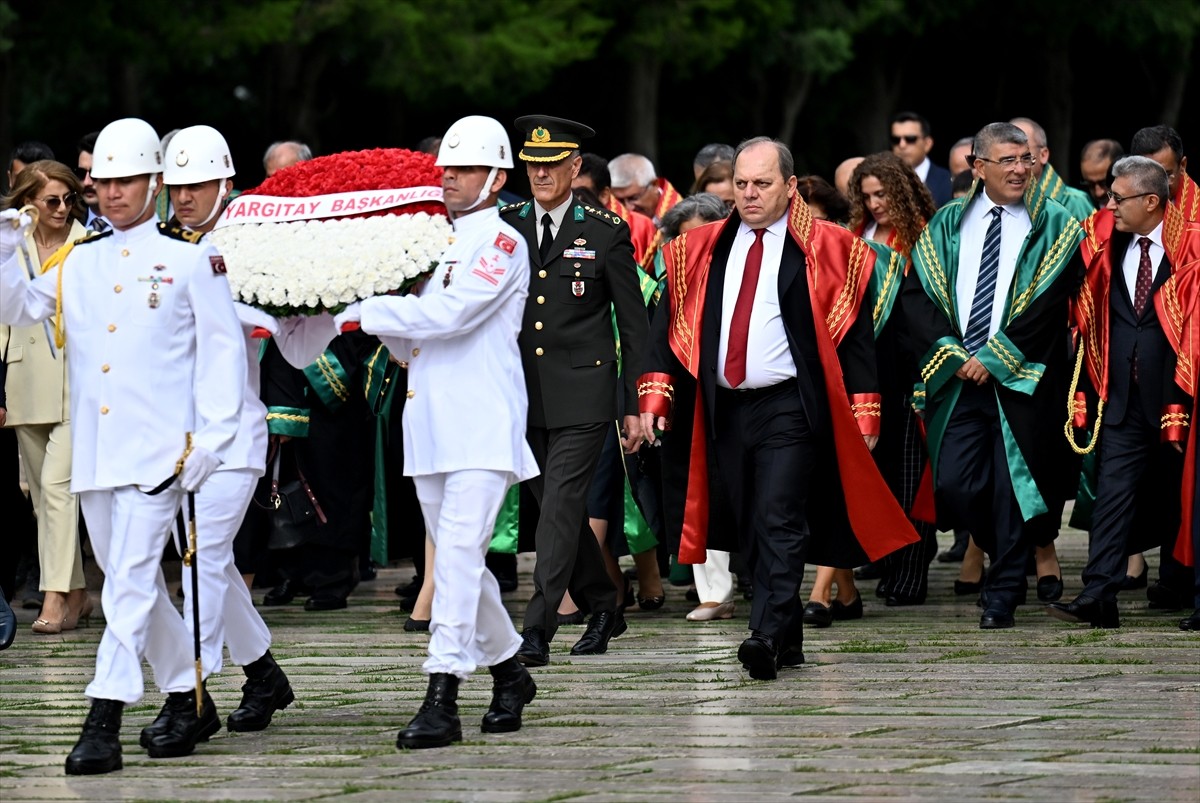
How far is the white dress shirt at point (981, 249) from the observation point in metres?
10.2

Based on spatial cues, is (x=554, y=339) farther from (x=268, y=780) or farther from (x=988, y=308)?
(x=268, y=780)

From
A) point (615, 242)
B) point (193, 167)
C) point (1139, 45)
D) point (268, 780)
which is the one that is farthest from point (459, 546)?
point (1139, 45)

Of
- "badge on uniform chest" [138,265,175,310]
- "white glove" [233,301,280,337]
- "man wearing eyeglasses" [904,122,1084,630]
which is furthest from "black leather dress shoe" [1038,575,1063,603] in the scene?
"badge on uniform chest" [138,265,175,310]

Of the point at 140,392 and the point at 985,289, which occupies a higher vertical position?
the point at 985,289

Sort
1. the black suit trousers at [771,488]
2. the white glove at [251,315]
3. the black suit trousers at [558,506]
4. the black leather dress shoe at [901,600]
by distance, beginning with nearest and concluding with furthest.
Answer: the white glove at [251,315] < the black suit trousers at [771,488] < the black suit trousers at [558,506] < the black leather dress shoe at [901,600]

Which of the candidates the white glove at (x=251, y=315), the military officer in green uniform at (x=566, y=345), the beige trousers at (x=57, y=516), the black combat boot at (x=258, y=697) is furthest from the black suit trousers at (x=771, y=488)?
the beige trousers at (x=57, y=516)

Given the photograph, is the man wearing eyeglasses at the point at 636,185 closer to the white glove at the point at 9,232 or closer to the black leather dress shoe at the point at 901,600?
the black leather dress shoe at the point at 901,600

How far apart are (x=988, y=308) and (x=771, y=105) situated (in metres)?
29.3

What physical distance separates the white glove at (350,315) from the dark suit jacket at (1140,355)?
3957mm

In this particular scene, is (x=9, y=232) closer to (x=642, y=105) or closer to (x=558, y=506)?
(x=558, y=506)

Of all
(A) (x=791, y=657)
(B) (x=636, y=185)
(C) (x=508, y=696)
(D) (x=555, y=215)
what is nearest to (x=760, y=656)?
(A) (x=791, y=657)

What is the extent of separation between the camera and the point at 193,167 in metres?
7.72

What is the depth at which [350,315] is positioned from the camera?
7.35m

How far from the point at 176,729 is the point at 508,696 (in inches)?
41.6
